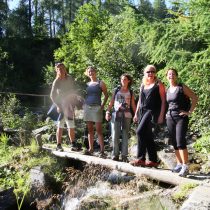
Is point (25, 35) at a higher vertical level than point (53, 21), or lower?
lower

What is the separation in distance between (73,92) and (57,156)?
165 cm

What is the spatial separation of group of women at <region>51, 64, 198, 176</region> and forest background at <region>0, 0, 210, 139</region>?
340 cm

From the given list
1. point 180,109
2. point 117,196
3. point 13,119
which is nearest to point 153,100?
point 180,109

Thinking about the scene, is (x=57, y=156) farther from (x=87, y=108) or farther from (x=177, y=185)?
(x=177, y=185)

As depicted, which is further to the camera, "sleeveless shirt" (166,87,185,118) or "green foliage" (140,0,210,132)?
"green foliage" (140,0,210,132)

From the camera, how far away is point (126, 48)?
57.9 ft

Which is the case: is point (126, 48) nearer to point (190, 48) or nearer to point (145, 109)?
point (190, 48)

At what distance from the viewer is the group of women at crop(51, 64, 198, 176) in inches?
237

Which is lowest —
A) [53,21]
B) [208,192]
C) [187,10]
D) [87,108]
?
[208,192]

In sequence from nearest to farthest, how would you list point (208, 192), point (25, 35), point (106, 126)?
point (208, 192) → point (106, 126) → point (25, 35)

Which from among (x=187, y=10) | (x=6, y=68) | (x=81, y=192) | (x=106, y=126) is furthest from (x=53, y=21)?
(x=81, y=192)

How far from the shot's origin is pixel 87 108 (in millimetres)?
7734

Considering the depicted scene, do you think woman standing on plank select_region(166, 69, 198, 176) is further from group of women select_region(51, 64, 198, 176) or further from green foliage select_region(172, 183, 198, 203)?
green foliage select_region(172, 183, 198, 203)

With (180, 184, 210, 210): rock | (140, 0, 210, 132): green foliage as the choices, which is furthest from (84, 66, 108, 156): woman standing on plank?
(140, 0, 210, 132): green foliage
